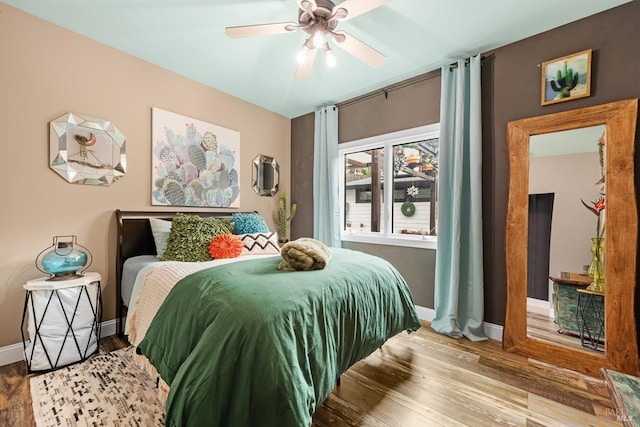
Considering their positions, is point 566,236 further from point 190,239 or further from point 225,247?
point 190,239

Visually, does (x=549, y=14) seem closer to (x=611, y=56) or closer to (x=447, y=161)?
(x=611, y=56)

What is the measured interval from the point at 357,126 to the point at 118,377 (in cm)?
335

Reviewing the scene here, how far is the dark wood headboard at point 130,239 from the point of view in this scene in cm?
239

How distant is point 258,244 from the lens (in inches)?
101

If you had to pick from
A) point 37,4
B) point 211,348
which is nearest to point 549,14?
point 211,348

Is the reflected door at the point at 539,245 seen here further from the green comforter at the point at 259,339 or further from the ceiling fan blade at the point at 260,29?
the ceiling fan blade at the point at 260,29

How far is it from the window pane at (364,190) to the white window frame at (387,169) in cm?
7

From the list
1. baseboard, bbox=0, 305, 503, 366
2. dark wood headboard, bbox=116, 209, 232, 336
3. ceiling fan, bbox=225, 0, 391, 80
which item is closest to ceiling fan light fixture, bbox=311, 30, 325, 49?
ceiling fan, bbox=225, 0, 391, 80

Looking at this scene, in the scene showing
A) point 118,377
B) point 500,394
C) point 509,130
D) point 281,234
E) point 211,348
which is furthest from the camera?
point 281,234

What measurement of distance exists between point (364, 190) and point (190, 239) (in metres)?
2.22

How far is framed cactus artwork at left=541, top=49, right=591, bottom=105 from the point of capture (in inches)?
80.1

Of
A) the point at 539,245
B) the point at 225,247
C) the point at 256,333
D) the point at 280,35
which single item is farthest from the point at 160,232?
the point at 539,245

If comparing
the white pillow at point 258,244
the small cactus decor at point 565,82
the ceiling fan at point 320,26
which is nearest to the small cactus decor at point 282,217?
the white pillow at point 258,244

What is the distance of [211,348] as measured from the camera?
105 centimetres
